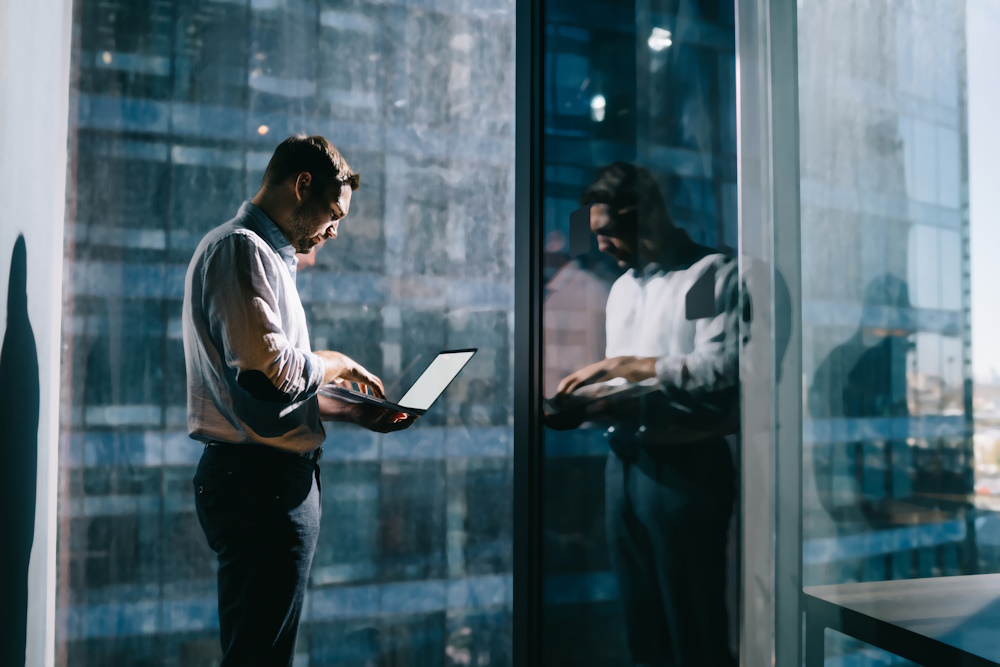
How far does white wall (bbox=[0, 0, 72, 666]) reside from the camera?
1.20m

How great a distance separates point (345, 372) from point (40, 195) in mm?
729

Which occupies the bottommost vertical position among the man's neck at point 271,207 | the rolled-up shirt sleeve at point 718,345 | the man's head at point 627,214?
the rolled-up shirt sleeve at point 718,345

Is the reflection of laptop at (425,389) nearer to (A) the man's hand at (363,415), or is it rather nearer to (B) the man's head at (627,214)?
(A) the man's hand at (363,415)

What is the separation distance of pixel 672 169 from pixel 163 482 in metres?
1.41

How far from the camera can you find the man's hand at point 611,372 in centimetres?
91

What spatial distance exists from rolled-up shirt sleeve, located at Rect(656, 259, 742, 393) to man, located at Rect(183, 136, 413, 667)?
2.28 ft

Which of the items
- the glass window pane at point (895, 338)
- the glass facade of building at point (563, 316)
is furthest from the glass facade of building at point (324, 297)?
the glass window pane at point (895, 338)

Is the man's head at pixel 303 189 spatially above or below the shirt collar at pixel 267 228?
above

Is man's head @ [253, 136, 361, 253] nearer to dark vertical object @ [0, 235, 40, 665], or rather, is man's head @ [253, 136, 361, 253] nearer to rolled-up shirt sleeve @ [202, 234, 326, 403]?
rolled-up shirt sleeve @ [202, 234, 326, 403]

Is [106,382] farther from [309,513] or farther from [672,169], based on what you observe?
[672,169]

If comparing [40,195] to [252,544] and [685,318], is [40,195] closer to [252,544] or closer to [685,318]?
[252,544]

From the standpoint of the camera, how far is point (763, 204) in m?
0.70

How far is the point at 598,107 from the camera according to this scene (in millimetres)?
1077

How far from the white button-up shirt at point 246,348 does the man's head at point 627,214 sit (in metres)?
0.56
